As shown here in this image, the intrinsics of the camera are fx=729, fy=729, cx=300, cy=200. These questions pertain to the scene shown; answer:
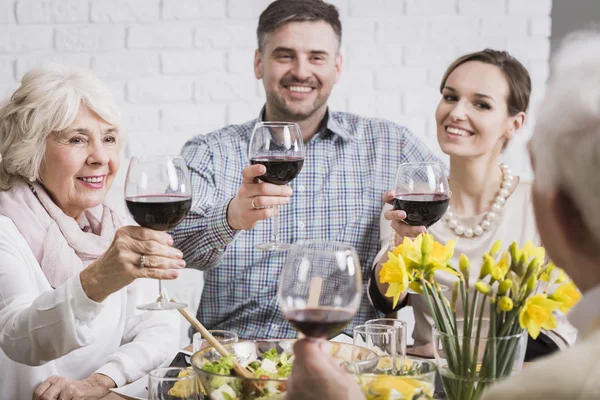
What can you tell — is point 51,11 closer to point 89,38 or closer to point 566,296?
point 89,38

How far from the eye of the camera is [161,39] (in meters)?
3.00

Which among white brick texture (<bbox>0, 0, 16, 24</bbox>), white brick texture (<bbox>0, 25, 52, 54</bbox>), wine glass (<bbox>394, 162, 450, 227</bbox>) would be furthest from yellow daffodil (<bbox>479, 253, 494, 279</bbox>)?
white brick texture (<bbox>0, 0, 16, 24</bbox>)

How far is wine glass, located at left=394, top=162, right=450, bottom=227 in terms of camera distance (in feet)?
5.35

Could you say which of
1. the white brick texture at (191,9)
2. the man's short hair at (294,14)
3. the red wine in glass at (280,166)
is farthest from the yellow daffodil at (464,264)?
the white brick texture at (191,9)

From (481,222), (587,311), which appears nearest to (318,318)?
(587,311)

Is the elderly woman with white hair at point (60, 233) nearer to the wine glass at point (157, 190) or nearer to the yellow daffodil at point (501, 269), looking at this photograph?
the wine glass at point (157, 190)

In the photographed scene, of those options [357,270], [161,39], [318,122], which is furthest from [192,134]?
[357,270]

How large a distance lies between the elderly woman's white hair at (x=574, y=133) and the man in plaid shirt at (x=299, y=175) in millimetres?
1604

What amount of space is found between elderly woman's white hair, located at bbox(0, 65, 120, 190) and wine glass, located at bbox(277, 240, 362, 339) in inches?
46.3

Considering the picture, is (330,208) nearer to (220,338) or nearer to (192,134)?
(192,134)

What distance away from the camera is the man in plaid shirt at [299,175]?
2484 mm

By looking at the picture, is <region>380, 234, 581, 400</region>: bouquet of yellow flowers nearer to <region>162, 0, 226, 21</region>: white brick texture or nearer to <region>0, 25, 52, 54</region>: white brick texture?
<region>162, 0, 226, 21</region>: white brick texture

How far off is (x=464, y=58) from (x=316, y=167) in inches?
24.5

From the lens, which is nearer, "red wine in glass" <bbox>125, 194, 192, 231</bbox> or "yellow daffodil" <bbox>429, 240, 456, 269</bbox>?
"yellow daffodil" <bbox>429, 240, 456, 269</bbox>
